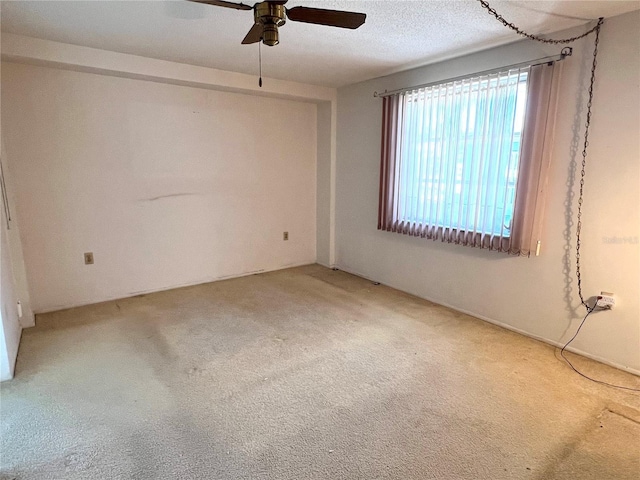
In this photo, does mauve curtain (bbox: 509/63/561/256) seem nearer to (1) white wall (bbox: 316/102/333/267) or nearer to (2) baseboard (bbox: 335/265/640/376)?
(2) baseboard (bbox: 335/265/640/376)

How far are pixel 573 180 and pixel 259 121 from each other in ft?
10.3

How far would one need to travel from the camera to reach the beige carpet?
5.35 ft

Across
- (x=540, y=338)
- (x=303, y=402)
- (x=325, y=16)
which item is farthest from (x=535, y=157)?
(x=303, y=402)

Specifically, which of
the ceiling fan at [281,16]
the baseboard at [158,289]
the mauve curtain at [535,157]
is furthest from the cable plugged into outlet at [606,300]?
the baseboard at [158,289]

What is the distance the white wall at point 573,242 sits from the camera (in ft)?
7.49

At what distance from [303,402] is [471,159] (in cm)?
226

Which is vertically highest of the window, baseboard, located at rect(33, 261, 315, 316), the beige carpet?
Result: the window

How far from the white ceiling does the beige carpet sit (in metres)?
2.21

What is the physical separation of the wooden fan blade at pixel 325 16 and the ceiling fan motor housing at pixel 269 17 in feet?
0.14

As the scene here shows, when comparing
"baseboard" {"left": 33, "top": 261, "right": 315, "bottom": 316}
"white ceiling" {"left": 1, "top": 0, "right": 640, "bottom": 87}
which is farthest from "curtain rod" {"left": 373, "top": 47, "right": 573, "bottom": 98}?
"baseboard" {"left": 33, "top": 261, "right": 315, "bottom": 316}

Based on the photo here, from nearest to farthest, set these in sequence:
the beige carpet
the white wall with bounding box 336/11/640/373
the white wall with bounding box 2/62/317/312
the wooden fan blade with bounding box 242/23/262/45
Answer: the beige carpet
the wooden fan blade with bounding box 242/23/262/45
the white wall with bounding box 336/11/640/373
the white wall with bounding box 2/62/317/312

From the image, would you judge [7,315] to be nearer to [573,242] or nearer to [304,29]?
[304,29]

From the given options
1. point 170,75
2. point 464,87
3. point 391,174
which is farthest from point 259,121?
point 464,87

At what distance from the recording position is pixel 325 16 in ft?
5.83
